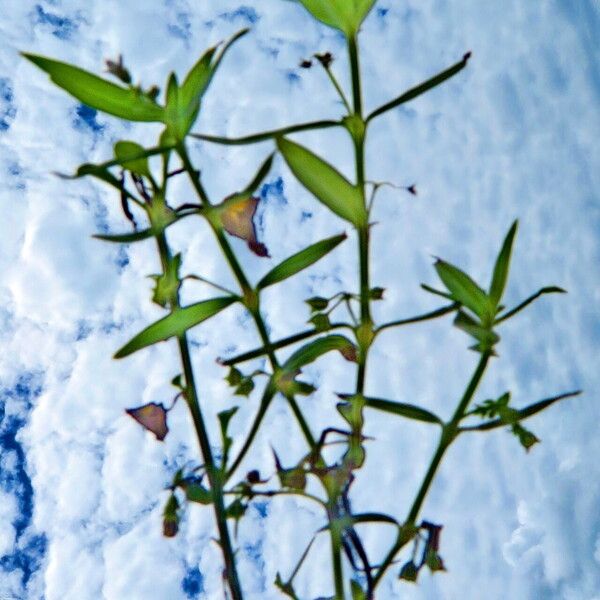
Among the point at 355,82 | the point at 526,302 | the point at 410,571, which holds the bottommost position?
the point at 410,571

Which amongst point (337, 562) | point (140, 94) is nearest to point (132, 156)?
point (140, 94)

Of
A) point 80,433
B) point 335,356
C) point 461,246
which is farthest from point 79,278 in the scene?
point 461,246

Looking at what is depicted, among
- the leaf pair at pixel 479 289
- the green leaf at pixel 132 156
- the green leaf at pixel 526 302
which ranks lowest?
the green leaf at pixel 526 302

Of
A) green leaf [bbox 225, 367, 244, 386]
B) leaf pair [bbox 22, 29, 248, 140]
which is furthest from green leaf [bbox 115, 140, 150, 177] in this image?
green leaf [bbox 225, 367, 244, 386]

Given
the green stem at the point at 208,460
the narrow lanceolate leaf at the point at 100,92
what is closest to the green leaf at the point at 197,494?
the green stem at the point at 208,460

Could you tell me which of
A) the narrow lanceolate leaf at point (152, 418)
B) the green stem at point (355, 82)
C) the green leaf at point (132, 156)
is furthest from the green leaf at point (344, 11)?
the narrow lanceolate leaf at point (152, 418)

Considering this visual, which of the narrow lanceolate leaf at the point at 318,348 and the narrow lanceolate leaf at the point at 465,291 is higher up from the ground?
the narrow lanceolate leaf at the point at 465,291

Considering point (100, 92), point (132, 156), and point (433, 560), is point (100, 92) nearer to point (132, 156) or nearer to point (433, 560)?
point (132, 156)

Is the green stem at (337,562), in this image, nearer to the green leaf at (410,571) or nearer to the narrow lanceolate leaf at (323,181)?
the green leaf at (410,571)
